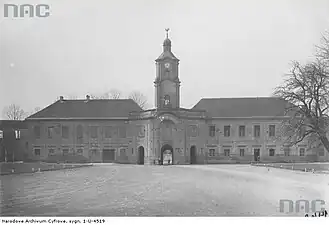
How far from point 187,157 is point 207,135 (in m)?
1.50

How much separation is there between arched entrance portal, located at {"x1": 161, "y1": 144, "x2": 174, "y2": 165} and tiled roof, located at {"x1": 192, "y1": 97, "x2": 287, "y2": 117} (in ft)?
6.78

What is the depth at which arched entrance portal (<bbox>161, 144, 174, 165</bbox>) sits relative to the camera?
1789 cm

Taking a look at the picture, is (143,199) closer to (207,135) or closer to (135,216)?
(135,216)

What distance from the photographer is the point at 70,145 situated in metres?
13.7

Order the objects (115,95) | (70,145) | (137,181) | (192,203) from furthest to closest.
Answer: (70,145) < (115,95) < (137,181) < (192,203)

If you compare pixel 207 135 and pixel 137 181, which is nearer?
pixel 137 181

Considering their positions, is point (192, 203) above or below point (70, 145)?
below

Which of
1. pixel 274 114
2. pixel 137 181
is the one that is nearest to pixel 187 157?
pixel 274 114

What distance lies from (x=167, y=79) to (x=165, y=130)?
482 centimetres

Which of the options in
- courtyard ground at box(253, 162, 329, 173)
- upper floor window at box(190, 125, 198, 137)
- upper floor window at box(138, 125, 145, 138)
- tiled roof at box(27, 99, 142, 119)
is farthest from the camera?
upper floor window at box(190, 125, 198, 137)

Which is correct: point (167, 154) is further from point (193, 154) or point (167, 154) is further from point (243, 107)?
point (243, 107)

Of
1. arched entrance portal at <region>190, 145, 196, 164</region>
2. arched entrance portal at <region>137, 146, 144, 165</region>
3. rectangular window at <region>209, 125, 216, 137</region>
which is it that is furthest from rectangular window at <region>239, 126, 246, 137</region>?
arched entrance portal at <region>137, 146, 144, 165</region>

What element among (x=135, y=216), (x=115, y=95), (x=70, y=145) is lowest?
(x=135, y=216)

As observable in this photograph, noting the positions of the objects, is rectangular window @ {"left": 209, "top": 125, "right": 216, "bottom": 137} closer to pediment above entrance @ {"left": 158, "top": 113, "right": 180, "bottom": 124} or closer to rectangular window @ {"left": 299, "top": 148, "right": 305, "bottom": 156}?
pediment above entrance @ {"left": 158, "top": 113, "right": 180, "bottom": 124}
